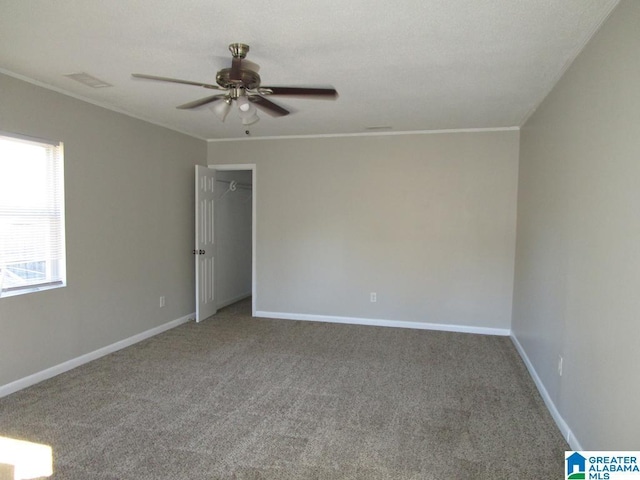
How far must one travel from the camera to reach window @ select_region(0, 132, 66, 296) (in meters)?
3.08

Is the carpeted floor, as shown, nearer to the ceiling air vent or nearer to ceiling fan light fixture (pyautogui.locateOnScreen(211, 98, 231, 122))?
ceiling fan light fixture (pyautogui.locateOnScreen(211, 98, 231, 122))

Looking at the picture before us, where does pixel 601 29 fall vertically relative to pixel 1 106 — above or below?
above

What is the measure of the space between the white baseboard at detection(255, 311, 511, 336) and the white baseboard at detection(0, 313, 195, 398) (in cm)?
138

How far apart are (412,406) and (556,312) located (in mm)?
1244

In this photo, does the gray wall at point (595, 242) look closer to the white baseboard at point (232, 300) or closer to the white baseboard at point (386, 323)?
the white baseboard at point (386, 323)

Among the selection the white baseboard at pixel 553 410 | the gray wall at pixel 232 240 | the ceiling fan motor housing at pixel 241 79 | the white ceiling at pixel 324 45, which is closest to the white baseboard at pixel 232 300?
the gray wall at pixel 232 240

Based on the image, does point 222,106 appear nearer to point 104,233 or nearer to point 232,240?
point 104,233

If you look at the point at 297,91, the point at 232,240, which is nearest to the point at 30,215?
the point at 297,91

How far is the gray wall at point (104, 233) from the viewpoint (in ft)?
10.5

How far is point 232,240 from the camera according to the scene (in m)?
6.45

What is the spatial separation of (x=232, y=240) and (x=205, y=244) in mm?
1049

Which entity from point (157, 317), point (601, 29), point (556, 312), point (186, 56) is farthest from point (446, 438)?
point (157, 317)

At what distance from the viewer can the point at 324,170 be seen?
532cm

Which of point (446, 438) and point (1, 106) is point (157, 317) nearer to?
point (1, 106)
